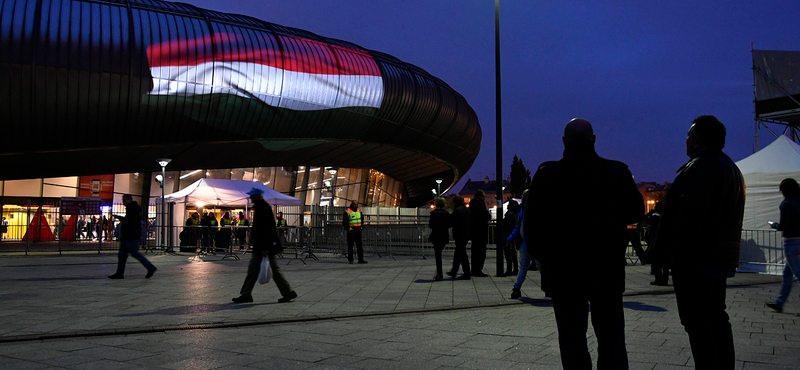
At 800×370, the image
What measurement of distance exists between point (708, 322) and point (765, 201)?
498 inches

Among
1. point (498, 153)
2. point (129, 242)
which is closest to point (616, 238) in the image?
point (498, 153)

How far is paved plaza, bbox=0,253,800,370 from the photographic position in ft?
14.5

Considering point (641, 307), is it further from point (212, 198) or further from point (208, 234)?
point (212, 198)

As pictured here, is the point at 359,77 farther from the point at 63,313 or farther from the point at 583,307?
the point at 583,307

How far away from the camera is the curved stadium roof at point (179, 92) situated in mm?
20969

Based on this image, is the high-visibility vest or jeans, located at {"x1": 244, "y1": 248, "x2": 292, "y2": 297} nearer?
jeans, located at {"x1": 244, "y1": 248, "x2": 292, "y2": 297}

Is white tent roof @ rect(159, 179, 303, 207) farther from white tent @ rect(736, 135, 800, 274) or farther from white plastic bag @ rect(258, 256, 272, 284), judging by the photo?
white tent @ rect(736, 135, 800, 274)

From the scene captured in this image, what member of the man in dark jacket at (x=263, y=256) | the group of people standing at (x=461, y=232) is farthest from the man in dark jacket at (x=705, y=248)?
the group of people standing at (x=461, y=232)

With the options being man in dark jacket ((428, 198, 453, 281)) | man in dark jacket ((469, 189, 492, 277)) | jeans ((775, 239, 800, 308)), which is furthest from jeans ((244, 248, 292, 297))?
jeans ((775, 239, 800, 308))

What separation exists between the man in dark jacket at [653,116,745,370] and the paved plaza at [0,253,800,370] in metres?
0.96

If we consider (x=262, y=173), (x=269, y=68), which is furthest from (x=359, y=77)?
(x=262, y=173)

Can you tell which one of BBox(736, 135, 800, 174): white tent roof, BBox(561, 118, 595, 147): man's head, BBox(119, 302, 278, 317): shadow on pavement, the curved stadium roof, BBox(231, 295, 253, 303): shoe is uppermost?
the curved stadium roof

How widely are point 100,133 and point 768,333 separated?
900 inches

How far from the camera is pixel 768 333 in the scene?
18.0ft
